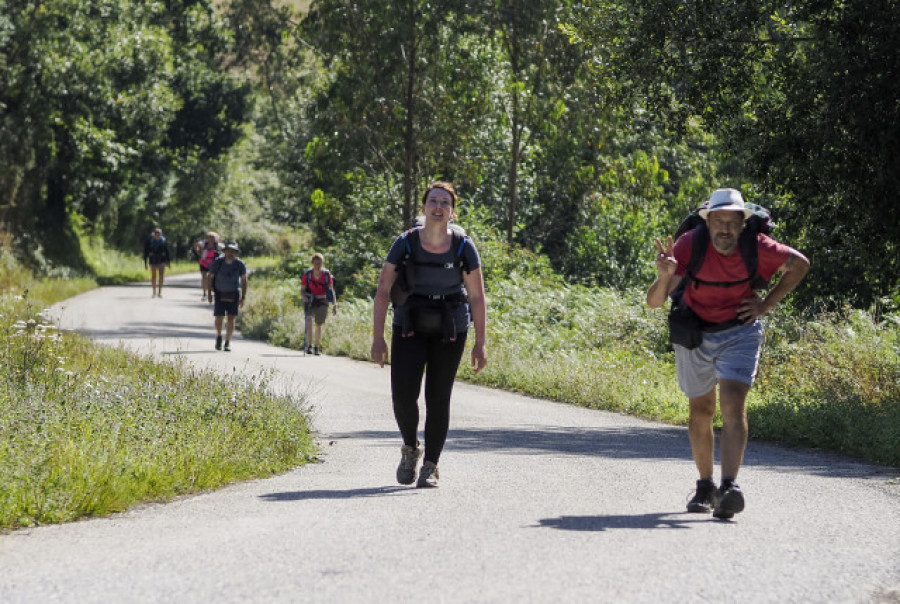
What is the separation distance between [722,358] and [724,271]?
50 centimetres

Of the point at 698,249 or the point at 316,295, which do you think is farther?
the point at 316,295

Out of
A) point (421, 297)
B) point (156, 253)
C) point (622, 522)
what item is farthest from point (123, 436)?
point (156, 253)

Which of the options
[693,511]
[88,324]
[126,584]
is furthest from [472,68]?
[126,584]

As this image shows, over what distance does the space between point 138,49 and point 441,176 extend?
18.1 metres

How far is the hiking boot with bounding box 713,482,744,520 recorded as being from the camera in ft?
24.2

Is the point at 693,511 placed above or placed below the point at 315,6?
below

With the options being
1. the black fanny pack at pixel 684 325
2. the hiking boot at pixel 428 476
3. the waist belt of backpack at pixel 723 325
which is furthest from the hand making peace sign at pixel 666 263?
the hiking boot at pixel 428 476

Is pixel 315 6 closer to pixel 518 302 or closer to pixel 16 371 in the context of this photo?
pixel 518 302

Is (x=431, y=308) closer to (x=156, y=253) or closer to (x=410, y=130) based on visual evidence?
(x=410, y=130)

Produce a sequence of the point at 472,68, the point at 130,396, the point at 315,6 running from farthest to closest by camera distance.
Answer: the point at 472,68, the point at 315,6, the point at 130,396

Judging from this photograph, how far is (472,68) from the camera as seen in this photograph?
108 ft

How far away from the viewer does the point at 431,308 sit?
8.43 meters

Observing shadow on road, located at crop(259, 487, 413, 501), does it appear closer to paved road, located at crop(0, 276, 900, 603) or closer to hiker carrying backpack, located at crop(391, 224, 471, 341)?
paved road, located at crop(0, 276, 900, 603)

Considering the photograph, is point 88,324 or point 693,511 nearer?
point 693,511
